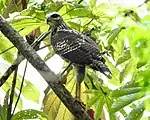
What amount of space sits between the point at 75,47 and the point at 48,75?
50 cm

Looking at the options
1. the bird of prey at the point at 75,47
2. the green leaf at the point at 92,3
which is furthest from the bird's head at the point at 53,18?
the green leaf at the point at 92,3

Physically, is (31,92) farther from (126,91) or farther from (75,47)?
(126,91)

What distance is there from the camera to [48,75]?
736 millimetres

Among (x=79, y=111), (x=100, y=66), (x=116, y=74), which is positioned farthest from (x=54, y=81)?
(x=116, y=74)

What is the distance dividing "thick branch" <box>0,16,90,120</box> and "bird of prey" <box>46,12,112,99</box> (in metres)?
0.27

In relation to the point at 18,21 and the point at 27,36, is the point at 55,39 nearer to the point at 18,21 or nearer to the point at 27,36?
the point at 27,36

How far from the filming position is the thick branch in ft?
2.27

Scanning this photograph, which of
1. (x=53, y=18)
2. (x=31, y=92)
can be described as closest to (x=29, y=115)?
(x=31, y=92)

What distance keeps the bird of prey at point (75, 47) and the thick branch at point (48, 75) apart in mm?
272

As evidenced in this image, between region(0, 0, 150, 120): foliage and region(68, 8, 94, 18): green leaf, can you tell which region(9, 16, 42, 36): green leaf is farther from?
region(68, 8, 94, 18): green leaf

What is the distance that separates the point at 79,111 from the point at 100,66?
35 cm

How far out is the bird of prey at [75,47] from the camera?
3.59 feet

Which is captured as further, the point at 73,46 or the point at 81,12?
the point at 73,46

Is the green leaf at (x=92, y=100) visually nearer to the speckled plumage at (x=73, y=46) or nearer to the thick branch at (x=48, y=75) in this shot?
the speckled plumage at (x=73, y=46)
